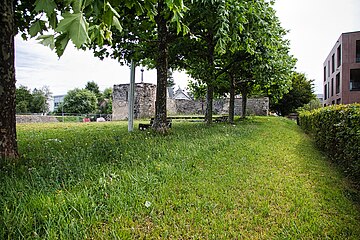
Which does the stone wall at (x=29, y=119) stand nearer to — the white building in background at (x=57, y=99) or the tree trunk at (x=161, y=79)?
the tree trunk at (x=161, y=79)

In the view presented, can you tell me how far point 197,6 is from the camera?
6.08 metres

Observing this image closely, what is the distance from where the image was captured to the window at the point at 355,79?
23.1 meters

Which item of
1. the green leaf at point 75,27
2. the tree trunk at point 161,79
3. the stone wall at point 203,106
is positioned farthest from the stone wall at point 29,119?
the green leaf at point 75,27

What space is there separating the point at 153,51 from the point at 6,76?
18.9ft

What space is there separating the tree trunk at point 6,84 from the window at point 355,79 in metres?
26.7

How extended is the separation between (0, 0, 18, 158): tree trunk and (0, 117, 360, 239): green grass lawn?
321 mm

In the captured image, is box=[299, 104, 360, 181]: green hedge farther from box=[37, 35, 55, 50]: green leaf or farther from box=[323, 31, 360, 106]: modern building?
box=[323, 31, 360, 106]: modern building

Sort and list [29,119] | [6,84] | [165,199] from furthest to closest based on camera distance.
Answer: [29,119] < [6,84] < [165,199]

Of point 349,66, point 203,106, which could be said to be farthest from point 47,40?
point 349,66

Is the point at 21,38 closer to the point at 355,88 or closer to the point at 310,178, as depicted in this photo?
the point at 310,178

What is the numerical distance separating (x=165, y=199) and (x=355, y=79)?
96.3 feet

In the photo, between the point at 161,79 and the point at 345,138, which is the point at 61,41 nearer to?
the point at 345,138

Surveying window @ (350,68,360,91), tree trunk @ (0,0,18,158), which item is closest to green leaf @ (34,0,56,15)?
tree trunk @ (0,0,18,158)

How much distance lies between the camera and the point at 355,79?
25250 millimetres
